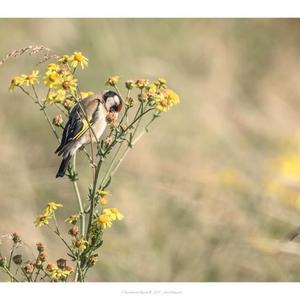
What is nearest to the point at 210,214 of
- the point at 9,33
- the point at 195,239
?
the point at 195,239

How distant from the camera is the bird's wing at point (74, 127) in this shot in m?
3.62

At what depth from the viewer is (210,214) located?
4410 millimetres

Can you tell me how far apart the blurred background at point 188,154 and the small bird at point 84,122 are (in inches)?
22.9

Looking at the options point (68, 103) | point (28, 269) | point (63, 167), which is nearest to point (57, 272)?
point (28, 269)

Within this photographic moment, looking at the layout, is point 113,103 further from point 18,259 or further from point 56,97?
point 18,259

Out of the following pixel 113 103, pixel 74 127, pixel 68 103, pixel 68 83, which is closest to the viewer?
pixel 68 83

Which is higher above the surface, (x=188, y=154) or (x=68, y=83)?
(x=188, y=154)

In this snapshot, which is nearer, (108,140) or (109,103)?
(108,140)

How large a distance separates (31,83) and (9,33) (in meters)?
1.64

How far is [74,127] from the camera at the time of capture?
3658mm

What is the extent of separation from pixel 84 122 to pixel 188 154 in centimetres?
178

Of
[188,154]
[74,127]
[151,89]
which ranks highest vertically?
[188,154]

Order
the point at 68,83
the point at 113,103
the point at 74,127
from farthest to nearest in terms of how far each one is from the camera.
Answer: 1. the point at 113,103
2. the point at 74,127
3. the point at 68,83
